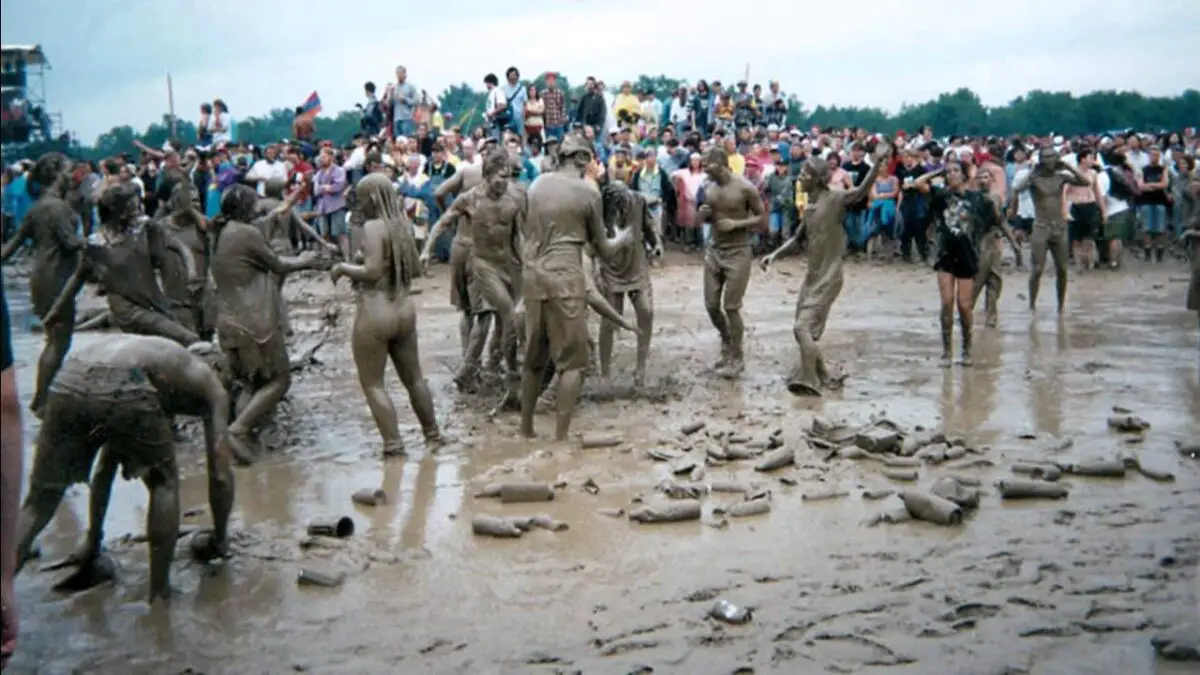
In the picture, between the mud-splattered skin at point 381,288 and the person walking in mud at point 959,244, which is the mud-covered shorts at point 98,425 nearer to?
the mud-splattered skin at point 381,288

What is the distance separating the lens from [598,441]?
29.7ft

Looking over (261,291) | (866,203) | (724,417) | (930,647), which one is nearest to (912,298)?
(866,203)

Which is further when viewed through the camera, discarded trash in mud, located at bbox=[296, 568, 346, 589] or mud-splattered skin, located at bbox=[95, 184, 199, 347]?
mud-splattered skin, located at bbox=[95, 184, 199, 347]

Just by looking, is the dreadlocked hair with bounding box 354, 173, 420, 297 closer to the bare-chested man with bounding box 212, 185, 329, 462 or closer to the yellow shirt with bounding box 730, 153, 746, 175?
the bare-chested man with bounding box 212, 185, 329, 462

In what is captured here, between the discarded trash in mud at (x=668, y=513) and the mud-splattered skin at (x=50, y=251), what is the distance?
4.57m

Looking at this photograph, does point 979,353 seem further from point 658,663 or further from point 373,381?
point 658,663

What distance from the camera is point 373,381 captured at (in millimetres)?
8836

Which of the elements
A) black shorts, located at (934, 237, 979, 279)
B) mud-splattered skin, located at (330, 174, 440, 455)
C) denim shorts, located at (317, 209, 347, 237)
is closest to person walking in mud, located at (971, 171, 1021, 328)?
black shorts, located at (934, 237, 979, 279)

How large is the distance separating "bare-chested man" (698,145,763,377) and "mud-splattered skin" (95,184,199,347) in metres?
4.72

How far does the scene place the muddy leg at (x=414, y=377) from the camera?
8836mm

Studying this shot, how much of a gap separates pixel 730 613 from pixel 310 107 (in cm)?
1805

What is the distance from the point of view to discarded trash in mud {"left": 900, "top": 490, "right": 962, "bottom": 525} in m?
6.99

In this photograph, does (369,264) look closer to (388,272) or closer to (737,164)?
(388,272)

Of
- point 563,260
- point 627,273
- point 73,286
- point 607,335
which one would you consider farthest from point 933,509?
point 73,286
